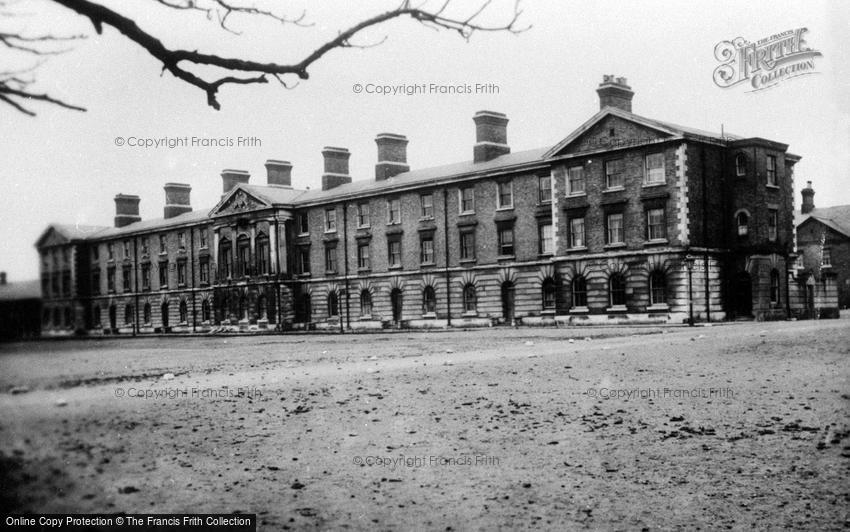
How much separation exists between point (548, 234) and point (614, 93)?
277 inches

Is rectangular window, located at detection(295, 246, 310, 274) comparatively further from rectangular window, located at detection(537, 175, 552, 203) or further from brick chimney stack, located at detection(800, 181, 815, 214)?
brick chimney stack, located at detection(800, 181, 815, 214)

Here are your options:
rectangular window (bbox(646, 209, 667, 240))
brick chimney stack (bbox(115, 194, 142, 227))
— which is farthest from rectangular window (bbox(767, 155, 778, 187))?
brick chimney stack (bbox(115, 194, 142, 227))

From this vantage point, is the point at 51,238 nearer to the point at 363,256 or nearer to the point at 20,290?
the point at 20,290

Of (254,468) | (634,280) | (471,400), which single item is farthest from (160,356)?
(634,280)

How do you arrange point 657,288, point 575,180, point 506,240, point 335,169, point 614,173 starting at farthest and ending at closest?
point 335,169 < point 506,240 < point 575,180 < point 614,173 < point 657,288

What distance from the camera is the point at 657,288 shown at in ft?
108

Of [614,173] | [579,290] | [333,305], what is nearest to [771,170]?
[614,173]

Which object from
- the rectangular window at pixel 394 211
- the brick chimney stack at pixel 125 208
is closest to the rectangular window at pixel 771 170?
the rectangular window at pixel 394 211

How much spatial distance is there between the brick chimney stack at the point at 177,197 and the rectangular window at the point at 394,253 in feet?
115

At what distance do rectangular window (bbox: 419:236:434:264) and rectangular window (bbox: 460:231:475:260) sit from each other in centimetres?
196

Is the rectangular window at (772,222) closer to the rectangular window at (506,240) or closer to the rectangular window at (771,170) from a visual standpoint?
the rectangular window at (771,170)

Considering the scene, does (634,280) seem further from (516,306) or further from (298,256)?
(298,256)

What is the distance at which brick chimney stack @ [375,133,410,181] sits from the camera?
45.1 m

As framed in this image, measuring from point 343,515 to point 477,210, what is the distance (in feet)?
111
